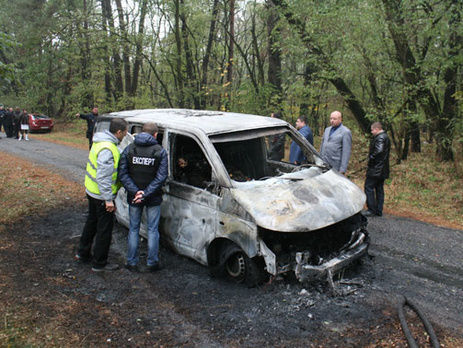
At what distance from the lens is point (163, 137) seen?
489cm

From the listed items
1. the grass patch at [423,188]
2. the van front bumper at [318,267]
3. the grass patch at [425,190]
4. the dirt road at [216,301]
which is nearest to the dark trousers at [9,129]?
the dirt road at [216,301]

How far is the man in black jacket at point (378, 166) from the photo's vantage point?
21.9ft

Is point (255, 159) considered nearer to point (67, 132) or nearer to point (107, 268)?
point (107, 268)

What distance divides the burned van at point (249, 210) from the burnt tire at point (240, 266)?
1 cm

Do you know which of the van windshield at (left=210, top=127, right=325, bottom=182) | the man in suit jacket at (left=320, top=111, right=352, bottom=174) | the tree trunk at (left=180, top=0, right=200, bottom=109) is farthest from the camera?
the tree trunk at (left=180, top=0, right=200, bottom=109)

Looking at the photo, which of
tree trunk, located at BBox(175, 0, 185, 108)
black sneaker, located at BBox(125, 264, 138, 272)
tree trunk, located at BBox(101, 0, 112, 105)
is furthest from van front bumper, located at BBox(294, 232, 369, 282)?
tree trunk, located at BBox(175, 0, 185, 108)

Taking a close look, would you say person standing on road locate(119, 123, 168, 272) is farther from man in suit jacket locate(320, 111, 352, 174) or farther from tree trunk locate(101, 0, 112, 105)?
tree trunk locate(101, 0, 112, 105)

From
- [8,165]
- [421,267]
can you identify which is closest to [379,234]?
[421,267]

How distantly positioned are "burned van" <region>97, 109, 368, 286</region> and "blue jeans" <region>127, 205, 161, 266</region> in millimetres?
246

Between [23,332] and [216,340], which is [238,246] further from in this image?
[23,332]

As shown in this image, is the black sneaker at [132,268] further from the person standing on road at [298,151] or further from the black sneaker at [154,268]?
the person standing on road at [298,151]

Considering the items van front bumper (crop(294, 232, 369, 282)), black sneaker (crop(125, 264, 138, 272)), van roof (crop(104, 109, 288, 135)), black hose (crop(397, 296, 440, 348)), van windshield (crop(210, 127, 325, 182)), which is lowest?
black sneaker (crop(125, 264, 138, 272))

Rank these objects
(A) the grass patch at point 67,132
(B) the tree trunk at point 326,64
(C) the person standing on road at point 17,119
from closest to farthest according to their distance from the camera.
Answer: (B) the tree trunk at point 326,64, (C) the person standing on road at point 17,119, (A) the grass patch at point 67,132

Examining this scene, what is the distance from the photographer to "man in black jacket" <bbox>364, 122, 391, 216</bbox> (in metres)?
6.69
